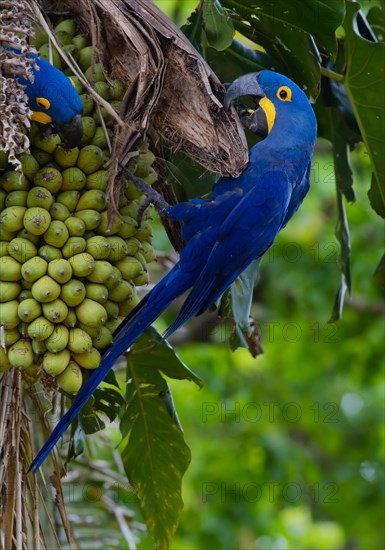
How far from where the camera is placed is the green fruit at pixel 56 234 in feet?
6.03

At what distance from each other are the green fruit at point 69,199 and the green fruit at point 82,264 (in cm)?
14

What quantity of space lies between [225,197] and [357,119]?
0.71 metres

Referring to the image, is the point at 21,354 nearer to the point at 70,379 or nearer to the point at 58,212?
the point at 70,379

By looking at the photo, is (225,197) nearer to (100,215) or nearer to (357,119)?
(100,215)

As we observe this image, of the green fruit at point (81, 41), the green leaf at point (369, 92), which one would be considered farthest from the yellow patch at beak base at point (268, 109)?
the green fruit at point (81, 41)

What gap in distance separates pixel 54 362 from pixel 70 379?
0.07 m

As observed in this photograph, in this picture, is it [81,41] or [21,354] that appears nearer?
[21,354]

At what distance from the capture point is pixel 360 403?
313 inches

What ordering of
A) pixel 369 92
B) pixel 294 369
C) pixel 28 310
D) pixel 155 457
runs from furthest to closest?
pixel 294 369, pixel 369 92, pixel 155 457, pixel 28 310

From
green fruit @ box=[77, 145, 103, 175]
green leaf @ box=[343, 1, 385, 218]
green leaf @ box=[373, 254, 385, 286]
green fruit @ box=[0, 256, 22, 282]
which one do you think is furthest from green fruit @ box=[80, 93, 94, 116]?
green leaf @ box=[373, 254, 385, 286]

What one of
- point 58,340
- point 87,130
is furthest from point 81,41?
point 58,340

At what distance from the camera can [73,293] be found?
1.81 m

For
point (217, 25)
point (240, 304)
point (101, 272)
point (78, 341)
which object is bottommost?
point (240, 304)

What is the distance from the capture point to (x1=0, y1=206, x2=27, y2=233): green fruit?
1.84 meters
